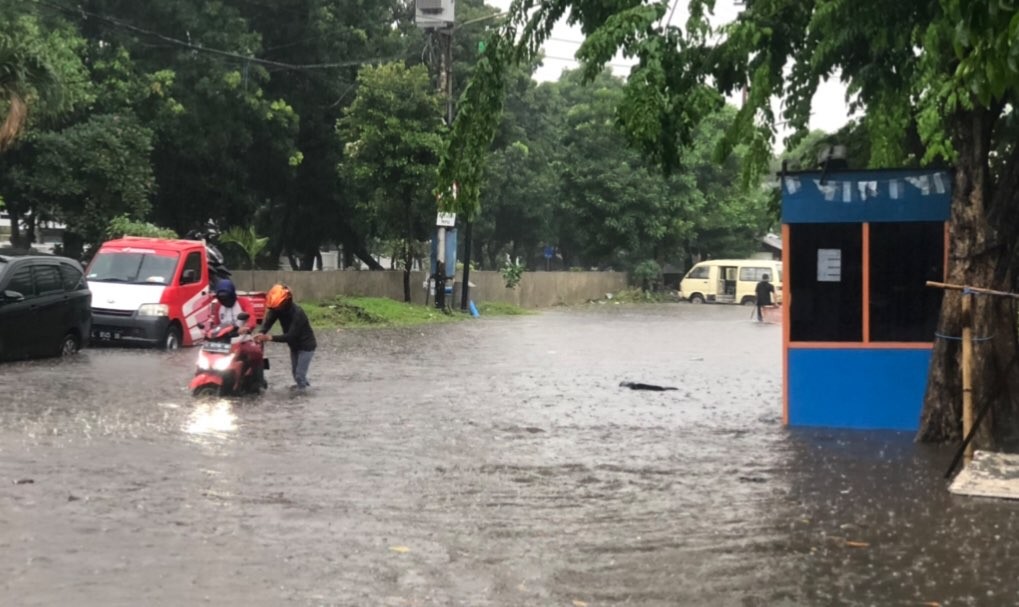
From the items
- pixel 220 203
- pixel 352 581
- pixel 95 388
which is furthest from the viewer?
pixel 220 203

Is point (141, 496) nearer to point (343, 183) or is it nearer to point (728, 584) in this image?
point (728, 584)

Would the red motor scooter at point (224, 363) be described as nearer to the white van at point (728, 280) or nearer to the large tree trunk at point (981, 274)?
the large tree trunk at point (981, 274)

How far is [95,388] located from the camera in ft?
53.0

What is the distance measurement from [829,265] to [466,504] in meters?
5.55

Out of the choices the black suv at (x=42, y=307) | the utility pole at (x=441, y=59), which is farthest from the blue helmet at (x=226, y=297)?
the utility pole at (x=441, y=59)

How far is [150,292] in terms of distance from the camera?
2261cm

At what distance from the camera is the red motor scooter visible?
15156 mm

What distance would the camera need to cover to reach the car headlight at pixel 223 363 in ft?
49.7

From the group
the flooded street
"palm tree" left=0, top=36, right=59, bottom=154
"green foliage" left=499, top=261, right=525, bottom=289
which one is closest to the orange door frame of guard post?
the flooded street

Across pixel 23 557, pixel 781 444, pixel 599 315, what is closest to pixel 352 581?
pixel 23 557

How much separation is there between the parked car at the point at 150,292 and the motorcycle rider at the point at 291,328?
6.55m

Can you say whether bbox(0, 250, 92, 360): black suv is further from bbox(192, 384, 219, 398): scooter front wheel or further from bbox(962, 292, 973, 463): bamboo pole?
bbox(962, 292, 973, 463): bamboo pole

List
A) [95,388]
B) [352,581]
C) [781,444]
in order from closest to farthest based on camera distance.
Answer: [352,581] < [781,444] < [95,388]

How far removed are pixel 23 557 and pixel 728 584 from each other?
3.84 meters
